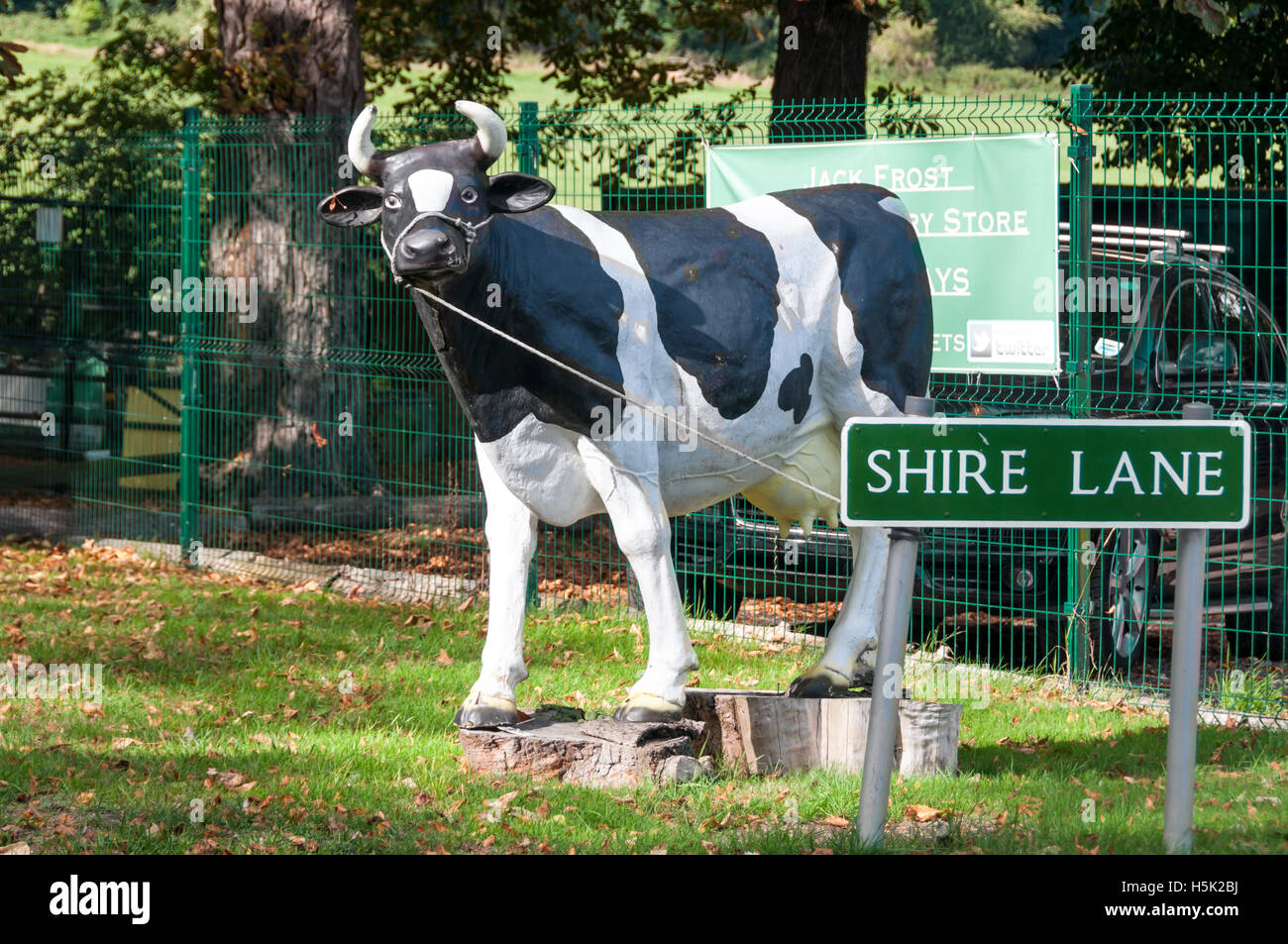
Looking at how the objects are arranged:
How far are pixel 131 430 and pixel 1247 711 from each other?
8.19 m

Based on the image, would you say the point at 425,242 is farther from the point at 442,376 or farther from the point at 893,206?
the point at 442,376

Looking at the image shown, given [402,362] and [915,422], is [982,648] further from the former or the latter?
[915,422]

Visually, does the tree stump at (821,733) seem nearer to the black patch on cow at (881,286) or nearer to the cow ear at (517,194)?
the black patch on cow at (881,286)

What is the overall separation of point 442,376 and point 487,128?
4.71 meters

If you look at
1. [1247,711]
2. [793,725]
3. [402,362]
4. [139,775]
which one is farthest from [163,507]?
[1247,711]

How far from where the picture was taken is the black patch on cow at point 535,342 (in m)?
5.95

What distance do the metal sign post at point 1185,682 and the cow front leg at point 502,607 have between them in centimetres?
251

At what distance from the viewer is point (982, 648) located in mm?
9789

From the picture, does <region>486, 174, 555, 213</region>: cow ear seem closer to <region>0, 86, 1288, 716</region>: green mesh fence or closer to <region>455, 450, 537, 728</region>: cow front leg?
<region>455, 450, 537, 728</region>: cow front leg

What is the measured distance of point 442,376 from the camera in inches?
405

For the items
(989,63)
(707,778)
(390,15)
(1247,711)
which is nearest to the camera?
(707,778)

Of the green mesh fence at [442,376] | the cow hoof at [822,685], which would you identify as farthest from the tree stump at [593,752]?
the green mesh fence at [442,376]
